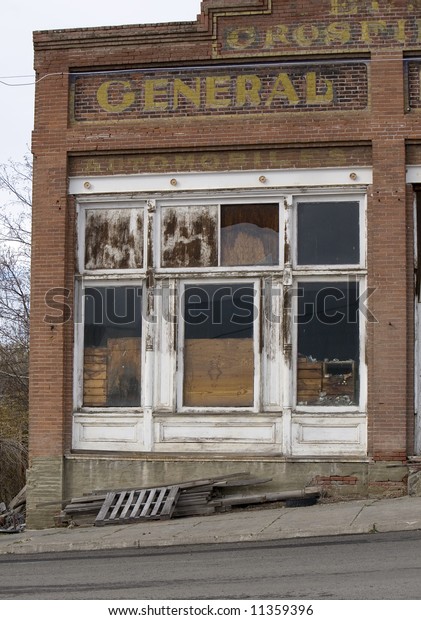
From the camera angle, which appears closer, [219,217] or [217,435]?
[217,435]

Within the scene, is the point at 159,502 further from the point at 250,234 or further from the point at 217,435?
the point at 250,234

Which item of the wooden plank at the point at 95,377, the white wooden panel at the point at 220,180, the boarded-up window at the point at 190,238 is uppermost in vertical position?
the white wooden panel at the point at 220,180

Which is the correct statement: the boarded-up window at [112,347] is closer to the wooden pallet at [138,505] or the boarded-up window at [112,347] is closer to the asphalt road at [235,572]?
the wooden pallet at [138,505]

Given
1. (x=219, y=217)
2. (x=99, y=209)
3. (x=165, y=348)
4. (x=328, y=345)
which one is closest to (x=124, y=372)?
(x=165, y=348)

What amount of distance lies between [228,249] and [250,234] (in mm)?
452

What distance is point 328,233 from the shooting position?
54.9ft

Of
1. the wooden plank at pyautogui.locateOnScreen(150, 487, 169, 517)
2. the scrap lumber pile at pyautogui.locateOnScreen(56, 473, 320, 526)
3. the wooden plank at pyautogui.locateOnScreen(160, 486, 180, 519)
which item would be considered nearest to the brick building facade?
the scrap lumber pile at pyautogui.locateOnScreen(56, 473, 320, 526)

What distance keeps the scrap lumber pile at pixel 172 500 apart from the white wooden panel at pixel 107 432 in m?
0.83

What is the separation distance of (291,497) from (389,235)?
4.49 meters

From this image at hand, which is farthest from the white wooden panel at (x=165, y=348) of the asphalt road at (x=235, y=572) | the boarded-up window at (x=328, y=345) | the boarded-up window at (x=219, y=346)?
the asphalt road at (x=235, y=572)

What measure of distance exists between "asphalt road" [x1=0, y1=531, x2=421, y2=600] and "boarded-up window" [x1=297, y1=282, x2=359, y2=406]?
12.9 feet

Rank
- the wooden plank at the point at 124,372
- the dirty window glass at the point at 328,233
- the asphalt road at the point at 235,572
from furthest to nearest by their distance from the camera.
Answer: the wooden plank at the point at 124,372, the dirty window glass at the point at 328,233, the asphalt road at the point at 235,572

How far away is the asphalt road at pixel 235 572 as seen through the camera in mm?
9750
